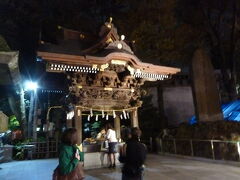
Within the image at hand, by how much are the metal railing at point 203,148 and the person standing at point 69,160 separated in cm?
757

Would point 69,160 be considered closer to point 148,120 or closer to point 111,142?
point 111,142

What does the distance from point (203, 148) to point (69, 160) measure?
8.87 metres

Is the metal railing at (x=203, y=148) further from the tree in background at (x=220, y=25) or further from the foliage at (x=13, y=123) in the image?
the foliage at (x=13, y=123)

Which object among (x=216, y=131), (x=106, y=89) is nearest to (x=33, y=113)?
(x=106, y=89)

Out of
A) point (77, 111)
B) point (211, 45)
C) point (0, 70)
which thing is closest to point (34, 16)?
point (0, 70)

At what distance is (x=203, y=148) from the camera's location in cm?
1079

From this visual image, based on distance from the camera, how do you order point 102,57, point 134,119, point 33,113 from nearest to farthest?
point 102,57
point 134,119
point 33,113

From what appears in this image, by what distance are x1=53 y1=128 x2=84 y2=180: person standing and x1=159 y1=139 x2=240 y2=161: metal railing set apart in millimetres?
7573

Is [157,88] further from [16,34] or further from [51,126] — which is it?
[16,34]

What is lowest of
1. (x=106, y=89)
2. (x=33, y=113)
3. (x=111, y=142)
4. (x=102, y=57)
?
(x=111, y=142)

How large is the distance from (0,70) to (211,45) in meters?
16.3

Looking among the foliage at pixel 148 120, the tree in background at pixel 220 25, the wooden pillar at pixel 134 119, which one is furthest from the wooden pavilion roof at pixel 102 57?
the tree in background at pixel 220 25

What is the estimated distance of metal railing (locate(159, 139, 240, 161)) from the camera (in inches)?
365

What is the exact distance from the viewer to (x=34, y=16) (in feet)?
57.7
